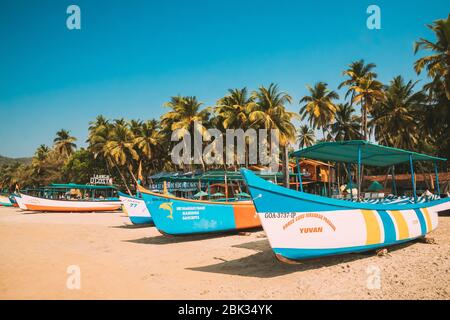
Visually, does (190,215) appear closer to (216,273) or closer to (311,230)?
(216,273)

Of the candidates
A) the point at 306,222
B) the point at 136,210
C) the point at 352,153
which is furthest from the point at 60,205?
the point at 306,222

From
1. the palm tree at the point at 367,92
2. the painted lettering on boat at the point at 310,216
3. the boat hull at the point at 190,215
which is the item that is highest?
the palm tree at the point at 367,92

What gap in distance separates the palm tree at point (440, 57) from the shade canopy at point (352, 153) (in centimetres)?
1281

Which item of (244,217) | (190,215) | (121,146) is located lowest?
(244,217)

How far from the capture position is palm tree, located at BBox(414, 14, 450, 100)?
19.5 meters

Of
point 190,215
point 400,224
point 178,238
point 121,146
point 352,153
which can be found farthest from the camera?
point 121,146

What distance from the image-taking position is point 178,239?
11.6m

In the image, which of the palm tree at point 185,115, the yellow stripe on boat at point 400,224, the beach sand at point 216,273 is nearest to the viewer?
the beach sand at point 216,273

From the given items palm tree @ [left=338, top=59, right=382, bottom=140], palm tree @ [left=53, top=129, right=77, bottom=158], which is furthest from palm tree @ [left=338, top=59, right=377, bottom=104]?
palm tree @ [left=53, top=129, right=77, bottom=158]

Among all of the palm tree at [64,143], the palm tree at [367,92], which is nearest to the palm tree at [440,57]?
the palm tree at [367,92]

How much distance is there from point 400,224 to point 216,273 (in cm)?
468

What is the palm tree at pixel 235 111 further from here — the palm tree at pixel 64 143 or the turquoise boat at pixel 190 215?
the palm tree at pixel 64 143

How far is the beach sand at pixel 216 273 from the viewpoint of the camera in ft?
17.4

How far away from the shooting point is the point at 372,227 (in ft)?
22.3
